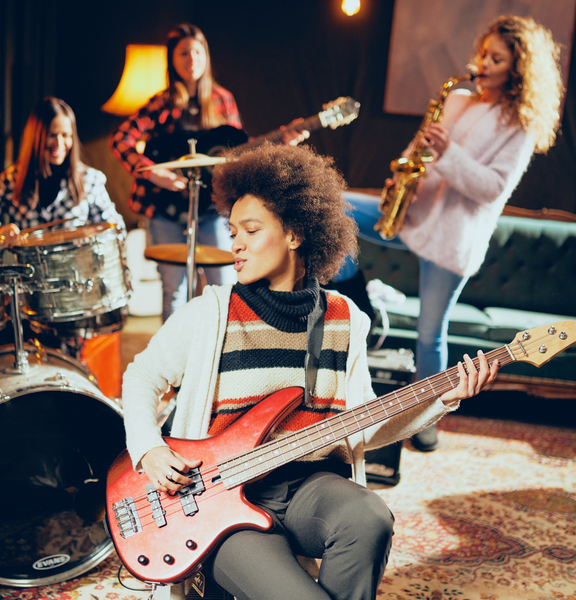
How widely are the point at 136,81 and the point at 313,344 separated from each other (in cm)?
309

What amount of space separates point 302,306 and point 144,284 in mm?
3178

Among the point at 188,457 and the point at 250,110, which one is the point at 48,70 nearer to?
the point at 250,110

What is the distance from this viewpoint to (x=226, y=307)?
124 centimetres

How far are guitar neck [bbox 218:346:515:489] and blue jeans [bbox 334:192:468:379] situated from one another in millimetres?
1125

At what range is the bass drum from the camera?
151 cm

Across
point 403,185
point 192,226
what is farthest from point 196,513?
point 403,185

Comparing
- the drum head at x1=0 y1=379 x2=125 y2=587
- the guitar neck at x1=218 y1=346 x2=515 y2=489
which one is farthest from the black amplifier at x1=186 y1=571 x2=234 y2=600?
the drum head at x1=0 y1=379 x2=125 y2=587

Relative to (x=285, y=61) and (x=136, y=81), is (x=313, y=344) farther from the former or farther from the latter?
(x=285, y=61)

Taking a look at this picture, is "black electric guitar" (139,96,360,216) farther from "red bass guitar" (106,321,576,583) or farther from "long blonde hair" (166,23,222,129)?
"red bass guitar" (106,321,576,583)

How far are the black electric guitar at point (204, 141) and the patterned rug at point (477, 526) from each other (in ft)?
4.77

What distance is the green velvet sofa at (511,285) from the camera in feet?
9.93

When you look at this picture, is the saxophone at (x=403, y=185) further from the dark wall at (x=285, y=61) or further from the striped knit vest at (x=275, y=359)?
the dark wall at (x=285, y=61)

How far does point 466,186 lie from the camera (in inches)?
84.2

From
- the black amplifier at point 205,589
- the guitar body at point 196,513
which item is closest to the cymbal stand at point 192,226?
the guitar body at point 196,513
